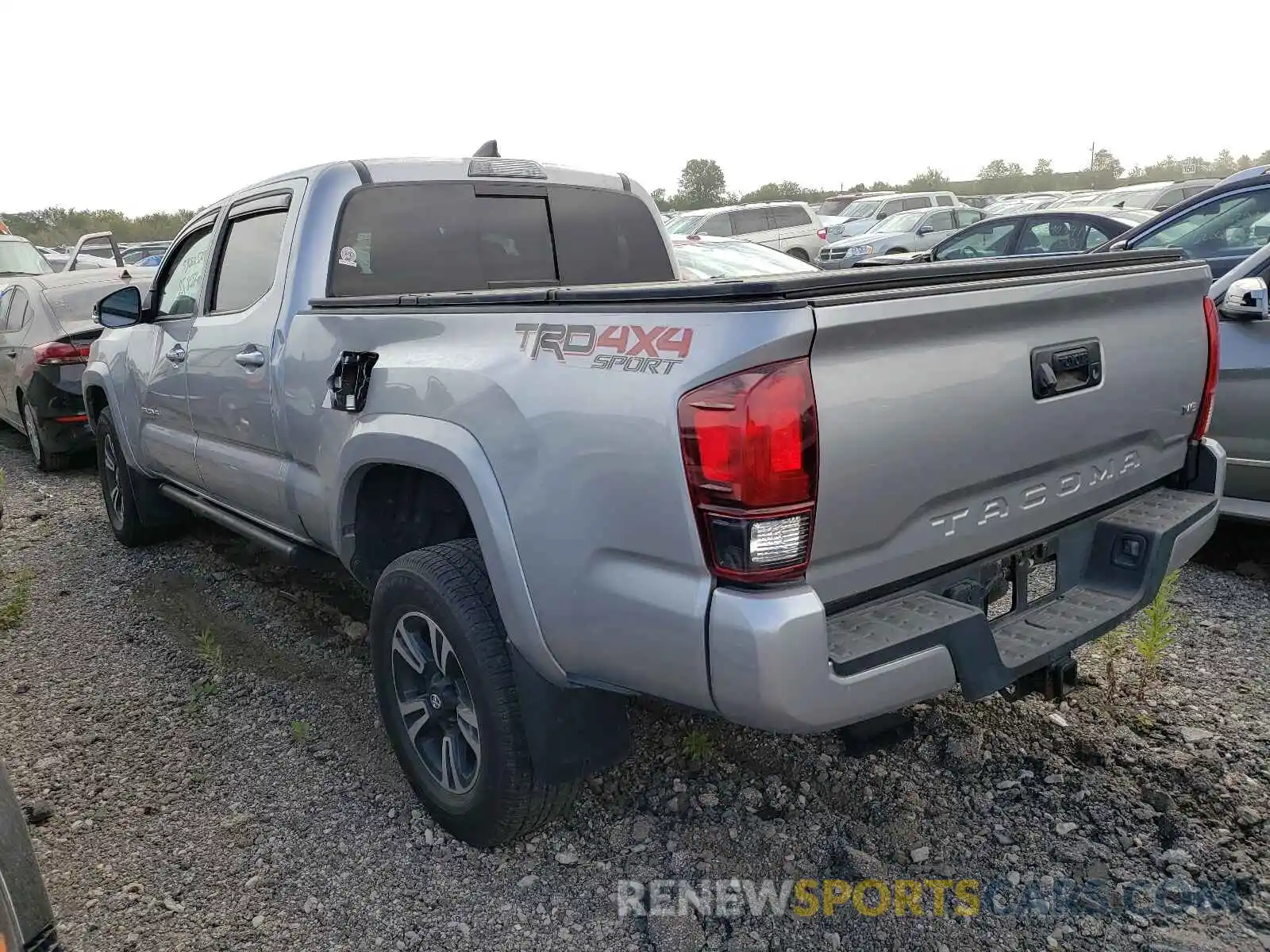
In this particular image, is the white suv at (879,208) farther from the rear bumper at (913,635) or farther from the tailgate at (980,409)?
the rear bumper at (913,635)

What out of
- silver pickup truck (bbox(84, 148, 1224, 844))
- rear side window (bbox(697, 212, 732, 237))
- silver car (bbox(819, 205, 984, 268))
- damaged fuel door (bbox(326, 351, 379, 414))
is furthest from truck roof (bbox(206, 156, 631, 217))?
rear side window (bbox(697, 212, 732, 237))

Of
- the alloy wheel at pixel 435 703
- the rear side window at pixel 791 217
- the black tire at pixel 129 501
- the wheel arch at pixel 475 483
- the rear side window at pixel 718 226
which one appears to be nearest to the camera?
the wheel arch at pixel 475 483

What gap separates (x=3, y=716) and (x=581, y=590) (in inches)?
113

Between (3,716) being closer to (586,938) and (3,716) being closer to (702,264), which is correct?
(586,938)

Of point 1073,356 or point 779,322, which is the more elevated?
point 779,322

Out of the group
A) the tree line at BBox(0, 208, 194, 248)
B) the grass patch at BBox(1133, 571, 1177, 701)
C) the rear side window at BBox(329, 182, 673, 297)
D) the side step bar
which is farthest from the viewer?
the tree line at BBox(0, 208, 194, 248)

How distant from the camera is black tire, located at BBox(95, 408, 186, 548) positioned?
5461mm

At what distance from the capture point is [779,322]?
1877mm

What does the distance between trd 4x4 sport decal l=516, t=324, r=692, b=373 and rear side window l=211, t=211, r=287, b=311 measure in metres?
1.78

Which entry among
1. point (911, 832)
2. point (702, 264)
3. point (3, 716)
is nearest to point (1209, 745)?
point (911, 832)

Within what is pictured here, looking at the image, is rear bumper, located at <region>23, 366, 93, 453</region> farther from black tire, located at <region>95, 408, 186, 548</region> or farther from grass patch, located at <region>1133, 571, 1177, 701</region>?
grass patch, located at <region>1133, 571, 1177, 701</region>

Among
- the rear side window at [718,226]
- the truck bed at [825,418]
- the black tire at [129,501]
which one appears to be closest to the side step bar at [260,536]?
the black tire at [129,501]

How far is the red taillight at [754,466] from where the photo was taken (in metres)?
1.89

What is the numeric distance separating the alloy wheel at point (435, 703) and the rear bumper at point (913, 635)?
0.97m
